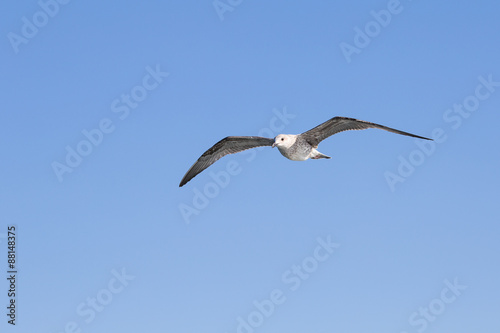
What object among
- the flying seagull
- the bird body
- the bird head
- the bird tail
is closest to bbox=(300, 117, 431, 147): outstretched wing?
the flying seagull

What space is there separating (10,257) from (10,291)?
1.14m

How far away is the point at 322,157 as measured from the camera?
67.5 feet

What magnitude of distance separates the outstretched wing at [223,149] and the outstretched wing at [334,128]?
4.73ft

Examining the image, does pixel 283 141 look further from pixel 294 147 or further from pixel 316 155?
pixel 316 155

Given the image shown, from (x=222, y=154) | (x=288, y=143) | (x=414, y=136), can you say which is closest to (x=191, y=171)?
(x=222, y=154)

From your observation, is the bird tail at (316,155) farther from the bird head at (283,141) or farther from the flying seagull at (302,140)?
the bird head at (283,141)

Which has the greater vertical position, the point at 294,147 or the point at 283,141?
the point at 283,141

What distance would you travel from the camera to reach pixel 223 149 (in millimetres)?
21891

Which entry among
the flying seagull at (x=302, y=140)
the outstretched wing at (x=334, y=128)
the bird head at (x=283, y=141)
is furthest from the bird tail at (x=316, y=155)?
the bird head at (x=283, y=141)

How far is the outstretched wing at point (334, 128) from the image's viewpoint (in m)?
19.0

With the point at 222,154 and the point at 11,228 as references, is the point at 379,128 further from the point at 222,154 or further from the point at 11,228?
the point at 11,228

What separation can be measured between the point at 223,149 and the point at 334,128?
422 centimetres

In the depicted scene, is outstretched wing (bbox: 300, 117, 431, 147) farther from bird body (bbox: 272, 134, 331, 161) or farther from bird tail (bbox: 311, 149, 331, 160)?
bird tail (bbox: 311, 149, 331, 160)

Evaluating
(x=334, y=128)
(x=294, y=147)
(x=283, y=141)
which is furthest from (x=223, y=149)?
(x=334, y=128)
